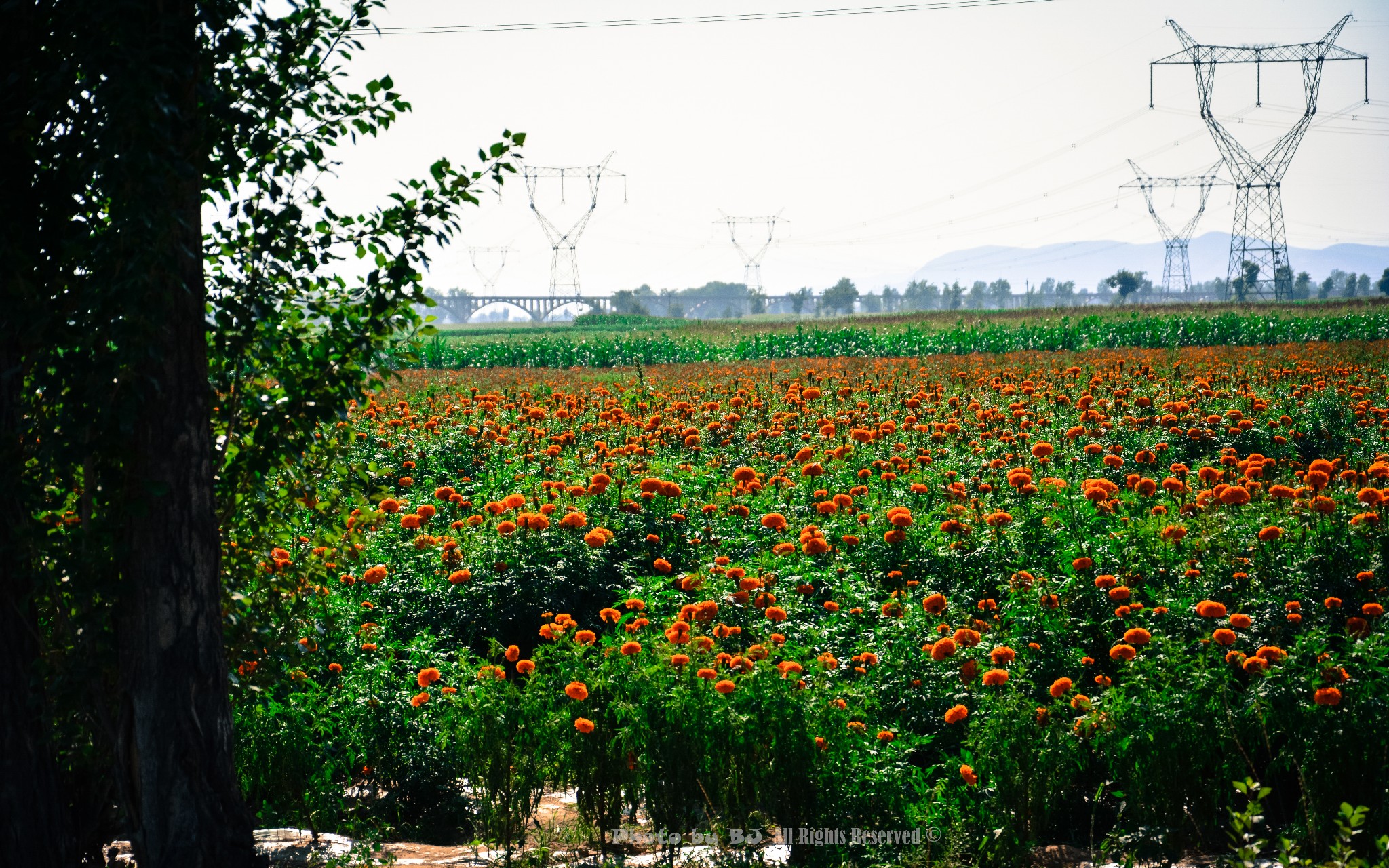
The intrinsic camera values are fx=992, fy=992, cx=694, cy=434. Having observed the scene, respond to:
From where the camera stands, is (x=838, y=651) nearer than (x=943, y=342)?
Yes

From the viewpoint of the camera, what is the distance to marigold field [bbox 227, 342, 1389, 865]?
14.0 ft

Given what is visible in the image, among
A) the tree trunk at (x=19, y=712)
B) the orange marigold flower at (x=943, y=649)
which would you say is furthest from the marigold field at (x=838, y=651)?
the tree trunk at (x=19, y=712)

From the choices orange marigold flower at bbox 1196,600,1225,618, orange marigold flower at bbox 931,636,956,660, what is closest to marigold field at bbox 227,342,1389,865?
orange marigold flower at bbox 931,636,956,660

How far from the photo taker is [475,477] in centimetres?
1069

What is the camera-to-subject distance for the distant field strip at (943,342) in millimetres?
29656

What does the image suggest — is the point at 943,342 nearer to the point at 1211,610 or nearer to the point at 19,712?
the point at 1211,610

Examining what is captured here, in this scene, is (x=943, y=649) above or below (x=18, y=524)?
below

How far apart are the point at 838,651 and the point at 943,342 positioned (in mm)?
26614

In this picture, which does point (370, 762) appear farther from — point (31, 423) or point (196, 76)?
point (196, 76)

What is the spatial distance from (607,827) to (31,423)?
2818mm

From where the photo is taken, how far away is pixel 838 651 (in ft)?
19.0

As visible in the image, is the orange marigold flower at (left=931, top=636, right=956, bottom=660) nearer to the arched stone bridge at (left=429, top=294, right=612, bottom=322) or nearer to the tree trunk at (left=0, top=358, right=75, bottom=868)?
the tree trunk at (left=0, top=358, right=75, bottom=868)

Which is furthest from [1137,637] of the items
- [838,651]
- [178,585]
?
[178,585]

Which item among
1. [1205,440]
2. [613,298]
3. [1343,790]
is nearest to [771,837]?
[1343,790]
